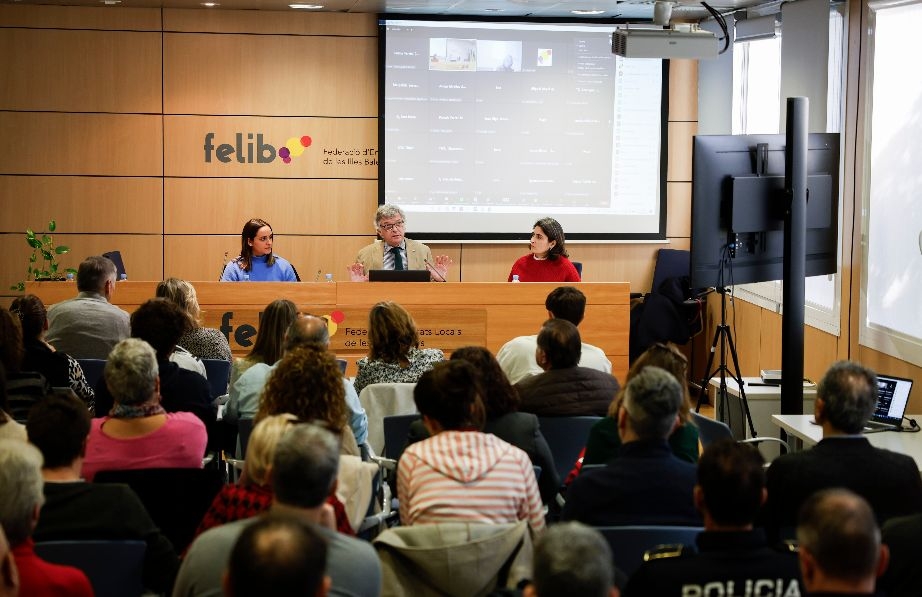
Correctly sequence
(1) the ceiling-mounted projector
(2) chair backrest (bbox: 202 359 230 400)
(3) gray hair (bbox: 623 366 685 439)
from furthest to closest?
(1) the ceiling-mounted projector < (2) chair backrest (bbox: 202 359 230 400) < (3) gray hair (bbox: 623 366 685 439)

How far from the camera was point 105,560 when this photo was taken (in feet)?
9.39

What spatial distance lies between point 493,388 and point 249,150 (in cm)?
600

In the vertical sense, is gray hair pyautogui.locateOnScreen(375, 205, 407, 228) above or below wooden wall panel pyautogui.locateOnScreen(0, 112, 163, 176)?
below

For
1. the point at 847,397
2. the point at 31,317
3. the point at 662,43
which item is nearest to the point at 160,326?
the point at 31,317

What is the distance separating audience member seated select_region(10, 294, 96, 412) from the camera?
16.2 feet

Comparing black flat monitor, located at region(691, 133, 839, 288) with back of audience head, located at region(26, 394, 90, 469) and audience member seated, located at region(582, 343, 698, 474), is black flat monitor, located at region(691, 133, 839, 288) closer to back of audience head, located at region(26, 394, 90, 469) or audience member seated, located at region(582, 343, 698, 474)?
audience member seated, located at region(582, 343, 698, 474)

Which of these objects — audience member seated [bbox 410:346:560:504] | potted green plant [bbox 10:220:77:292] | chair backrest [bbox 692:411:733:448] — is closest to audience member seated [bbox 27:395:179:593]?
audience member seated [bbox 410:346:560:504]

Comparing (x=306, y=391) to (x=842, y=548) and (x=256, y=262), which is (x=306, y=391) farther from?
(x=256, y=262)

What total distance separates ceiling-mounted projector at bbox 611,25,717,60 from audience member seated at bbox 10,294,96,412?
13.0 ft

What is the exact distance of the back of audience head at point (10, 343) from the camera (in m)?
4.61

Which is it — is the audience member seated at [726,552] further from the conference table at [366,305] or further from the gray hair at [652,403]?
the conference table at [366,305]

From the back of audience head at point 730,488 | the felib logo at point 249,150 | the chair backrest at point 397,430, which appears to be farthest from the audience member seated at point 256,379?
the felib logo at point 249,150

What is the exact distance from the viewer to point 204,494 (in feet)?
11.6

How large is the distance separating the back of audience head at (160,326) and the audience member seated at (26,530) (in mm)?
2141
